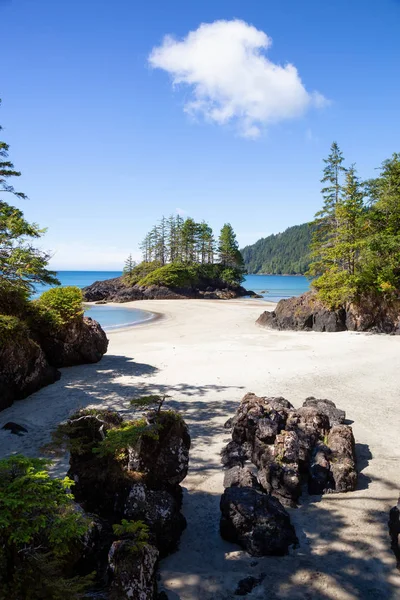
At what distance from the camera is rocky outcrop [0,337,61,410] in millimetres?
10398

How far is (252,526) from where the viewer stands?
5.09 m

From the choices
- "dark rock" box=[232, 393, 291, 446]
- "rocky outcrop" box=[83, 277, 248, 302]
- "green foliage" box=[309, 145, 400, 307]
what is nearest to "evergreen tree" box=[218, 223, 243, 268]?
"rocky outcrop" box=[83, 277, 248, 302]

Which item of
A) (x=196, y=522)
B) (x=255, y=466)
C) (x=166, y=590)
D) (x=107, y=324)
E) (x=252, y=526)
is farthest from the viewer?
(x=107, y=324)

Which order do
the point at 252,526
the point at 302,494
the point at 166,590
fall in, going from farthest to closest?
the point at 302,494 < the point at 252,526 < the point at 166,590

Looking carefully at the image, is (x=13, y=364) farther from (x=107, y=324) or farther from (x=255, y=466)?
(x=107, y=324)

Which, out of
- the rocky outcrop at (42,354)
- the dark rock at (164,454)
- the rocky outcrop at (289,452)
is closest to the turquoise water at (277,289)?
the rocky outcrop at (42,354)

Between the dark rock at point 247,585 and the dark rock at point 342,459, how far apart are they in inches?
100

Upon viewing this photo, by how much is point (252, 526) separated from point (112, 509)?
199 centimetres

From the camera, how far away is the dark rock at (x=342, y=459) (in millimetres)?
6391

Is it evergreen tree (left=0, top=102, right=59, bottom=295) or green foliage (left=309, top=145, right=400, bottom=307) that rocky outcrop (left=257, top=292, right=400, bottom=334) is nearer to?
green foliage (left=309, top=145, right=400, bottom=307)

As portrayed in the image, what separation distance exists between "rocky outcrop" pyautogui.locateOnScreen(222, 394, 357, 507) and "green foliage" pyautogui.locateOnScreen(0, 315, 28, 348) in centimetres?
739

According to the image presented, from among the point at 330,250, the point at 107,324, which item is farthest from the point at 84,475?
the point at 107,324

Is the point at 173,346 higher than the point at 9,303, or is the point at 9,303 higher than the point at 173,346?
the point at 9,303

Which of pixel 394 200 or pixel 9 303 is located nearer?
pixel 9 303
